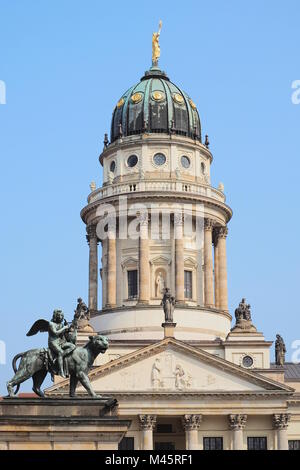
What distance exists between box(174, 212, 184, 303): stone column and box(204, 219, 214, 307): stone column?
2.49m

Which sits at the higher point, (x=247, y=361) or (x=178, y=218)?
(x=178, y=218)

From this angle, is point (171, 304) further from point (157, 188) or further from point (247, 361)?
point (157, 188)

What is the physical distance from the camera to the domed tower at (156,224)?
3376 inches

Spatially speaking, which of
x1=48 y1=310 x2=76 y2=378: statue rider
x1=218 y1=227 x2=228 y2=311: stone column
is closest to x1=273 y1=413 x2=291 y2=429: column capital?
x1=218 y1=227 x2=228 y2=311: stone column

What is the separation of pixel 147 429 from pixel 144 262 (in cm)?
1616

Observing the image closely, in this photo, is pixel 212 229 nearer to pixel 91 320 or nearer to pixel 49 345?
pixel 91 320

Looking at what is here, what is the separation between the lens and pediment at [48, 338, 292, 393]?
3017 inches

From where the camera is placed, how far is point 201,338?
8500 cm

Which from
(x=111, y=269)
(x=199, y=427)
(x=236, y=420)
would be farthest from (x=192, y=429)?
(x=111, y=269)

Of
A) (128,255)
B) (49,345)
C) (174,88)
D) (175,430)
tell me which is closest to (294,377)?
(175,430)

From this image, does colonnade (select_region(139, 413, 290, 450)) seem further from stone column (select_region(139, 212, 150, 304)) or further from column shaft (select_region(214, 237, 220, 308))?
column shaft (select_region(214, 237, 220, 308))

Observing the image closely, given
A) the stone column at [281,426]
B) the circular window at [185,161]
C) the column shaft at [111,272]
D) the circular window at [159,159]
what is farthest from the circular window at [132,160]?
the stone column at [281,426]

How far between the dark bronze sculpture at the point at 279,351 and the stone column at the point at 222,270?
572 cm

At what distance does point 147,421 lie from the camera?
249ft
